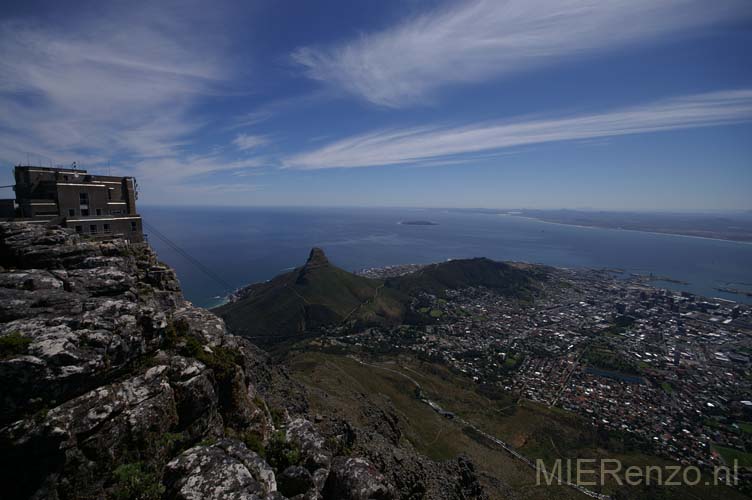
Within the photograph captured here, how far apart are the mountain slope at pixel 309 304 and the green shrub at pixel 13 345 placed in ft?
293

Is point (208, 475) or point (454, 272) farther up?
point (208, 475)

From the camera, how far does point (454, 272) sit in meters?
160

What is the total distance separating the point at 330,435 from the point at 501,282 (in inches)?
5988

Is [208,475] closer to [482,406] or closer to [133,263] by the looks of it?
[133,263]

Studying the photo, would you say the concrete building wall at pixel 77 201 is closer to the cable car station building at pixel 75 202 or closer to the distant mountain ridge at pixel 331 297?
the cable car station building at pixel 75 202

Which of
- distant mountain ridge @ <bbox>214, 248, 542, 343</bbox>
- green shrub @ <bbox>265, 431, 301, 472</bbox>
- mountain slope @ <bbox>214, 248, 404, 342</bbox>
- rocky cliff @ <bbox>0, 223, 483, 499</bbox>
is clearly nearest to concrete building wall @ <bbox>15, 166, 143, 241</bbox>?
rocky cliff @ <bbox>0, 223, 483, 499</bbox>

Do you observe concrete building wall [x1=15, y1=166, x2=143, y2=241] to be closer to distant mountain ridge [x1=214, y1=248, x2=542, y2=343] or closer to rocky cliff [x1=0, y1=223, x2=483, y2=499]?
rocky cliff [x1=0, y1=223, x2=483, y2=499]

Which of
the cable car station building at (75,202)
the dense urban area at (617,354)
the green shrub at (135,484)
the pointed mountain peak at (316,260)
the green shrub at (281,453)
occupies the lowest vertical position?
the dense urban area at (617,354)

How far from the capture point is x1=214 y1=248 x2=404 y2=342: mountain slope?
328 feet

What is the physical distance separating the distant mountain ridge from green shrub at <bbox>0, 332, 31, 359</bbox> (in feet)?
288

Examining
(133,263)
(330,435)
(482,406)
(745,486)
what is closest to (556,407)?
(482,406)

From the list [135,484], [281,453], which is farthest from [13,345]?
[281,453]

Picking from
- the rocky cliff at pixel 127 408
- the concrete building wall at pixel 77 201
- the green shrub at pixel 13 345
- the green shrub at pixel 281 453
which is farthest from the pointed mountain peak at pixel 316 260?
the green shrub at pixel 13 345

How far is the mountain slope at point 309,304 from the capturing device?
99875mm
